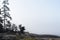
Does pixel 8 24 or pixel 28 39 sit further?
pixel 8 24

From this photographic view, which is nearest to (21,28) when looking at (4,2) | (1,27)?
(1,27)

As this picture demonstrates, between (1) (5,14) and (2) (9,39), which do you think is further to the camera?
(1) (5,14)

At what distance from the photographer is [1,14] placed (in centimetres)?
2870

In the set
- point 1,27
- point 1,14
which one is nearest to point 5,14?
point 1,14

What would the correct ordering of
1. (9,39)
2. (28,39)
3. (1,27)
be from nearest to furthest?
1. (28,39)
2. (9,39)
3. (1,27)

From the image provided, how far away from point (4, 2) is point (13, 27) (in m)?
4.58

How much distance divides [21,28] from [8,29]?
92.7 inches

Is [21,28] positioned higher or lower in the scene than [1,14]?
lower

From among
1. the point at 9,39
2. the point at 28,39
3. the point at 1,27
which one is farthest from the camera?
the point at 1,27

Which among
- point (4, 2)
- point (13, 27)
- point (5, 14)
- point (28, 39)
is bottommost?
point (28, 39)

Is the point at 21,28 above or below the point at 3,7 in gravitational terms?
below

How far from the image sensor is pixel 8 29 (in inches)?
1118

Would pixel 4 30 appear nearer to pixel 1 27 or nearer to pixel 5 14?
pixel 1 27

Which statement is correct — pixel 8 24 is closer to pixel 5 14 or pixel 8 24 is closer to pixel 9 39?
pixel 5 14
